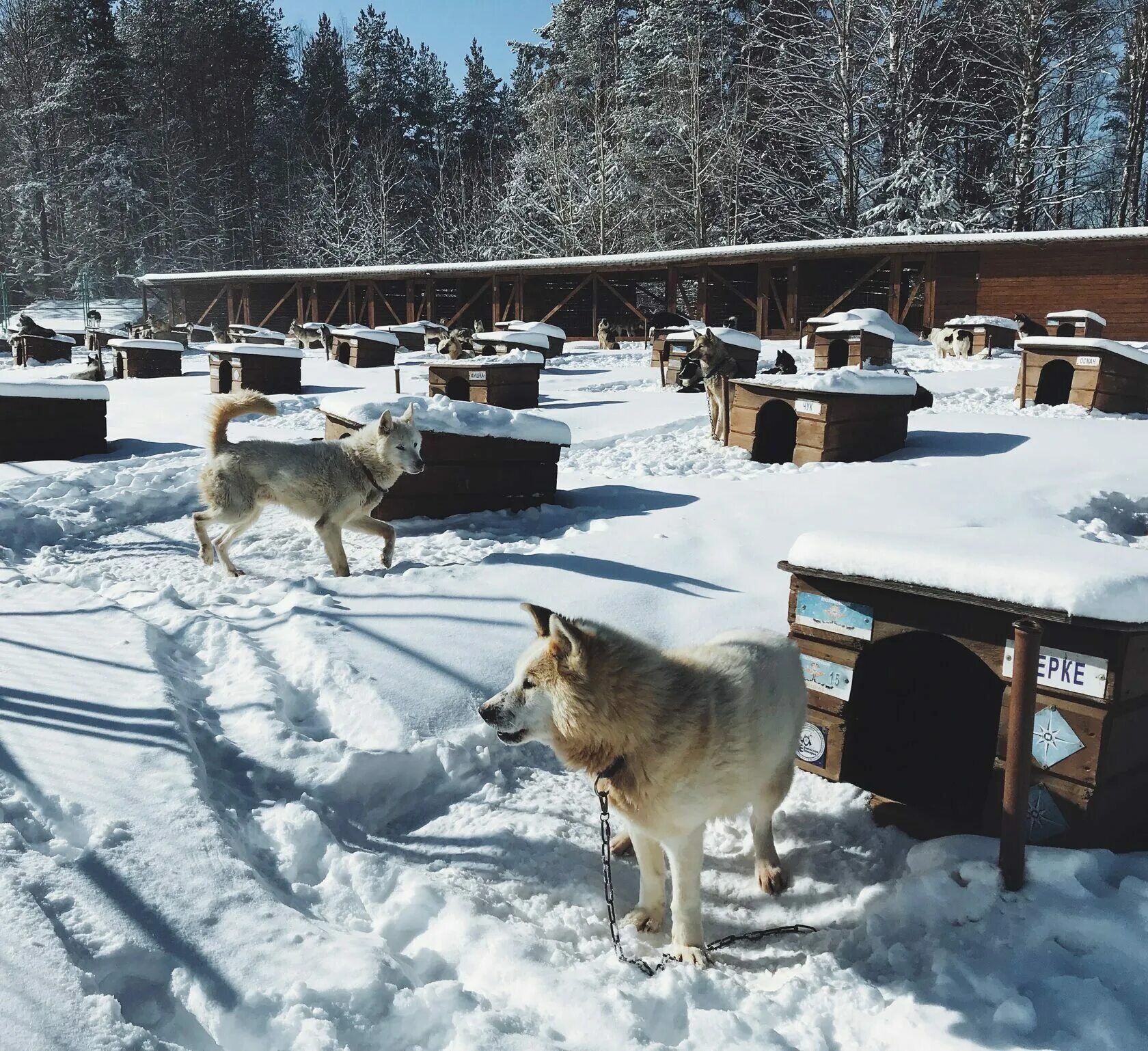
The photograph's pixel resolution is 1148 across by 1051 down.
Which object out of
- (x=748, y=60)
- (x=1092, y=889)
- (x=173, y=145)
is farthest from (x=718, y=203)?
(x=1092, y=889)

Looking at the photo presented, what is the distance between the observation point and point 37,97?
45312 mm

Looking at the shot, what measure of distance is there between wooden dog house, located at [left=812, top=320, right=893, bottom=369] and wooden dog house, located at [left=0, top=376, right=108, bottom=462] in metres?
12.1

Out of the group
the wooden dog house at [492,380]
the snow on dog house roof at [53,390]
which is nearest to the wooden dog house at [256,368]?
the wooden dog house at [492,380]

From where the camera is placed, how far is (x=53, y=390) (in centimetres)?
979

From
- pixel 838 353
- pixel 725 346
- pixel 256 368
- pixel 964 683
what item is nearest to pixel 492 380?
pixel 725 346

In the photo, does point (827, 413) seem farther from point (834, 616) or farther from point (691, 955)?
point (691, 955)

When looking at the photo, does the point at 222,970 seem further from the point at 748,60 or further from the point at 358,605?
the point at 748,60

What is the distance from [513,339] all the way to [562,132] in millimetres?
27396

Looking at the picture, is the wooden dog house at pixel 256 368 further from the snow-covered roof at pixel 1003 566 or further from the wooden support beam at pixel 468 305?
the snow-covered roof at pixel 1003 566

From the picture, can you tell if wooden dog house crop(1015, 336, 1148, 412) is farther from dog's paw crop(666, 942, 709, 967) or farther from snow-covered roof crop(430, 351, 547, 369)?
dog's paw crop(666, 942, 709, 967)

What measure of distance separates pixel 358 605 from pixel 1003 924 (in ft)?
12.2

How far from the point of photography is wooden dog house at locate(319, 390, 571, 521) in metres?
7.41

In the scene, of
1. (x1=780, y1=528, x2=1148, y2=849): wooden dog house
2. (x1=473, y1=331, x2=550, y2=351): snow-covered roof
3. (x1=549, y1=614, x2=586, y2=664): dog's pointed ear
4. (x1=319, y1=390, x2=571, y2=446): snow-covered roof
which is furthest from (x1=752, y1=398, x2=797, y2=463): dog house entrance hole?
(x1=473, y1=331, x2=550, y2=351): snow-covered roof

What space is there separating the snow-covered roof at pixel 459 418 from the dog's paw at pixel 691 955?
5255 mm
